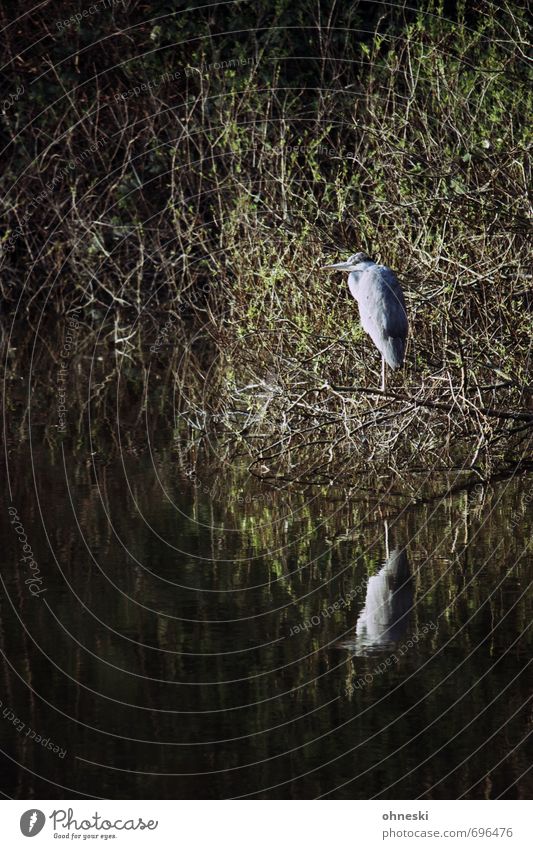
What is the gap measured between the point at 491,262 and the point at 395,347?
45.1 inches

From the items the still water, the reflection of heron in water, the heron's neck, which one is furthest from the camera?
the heron's neck

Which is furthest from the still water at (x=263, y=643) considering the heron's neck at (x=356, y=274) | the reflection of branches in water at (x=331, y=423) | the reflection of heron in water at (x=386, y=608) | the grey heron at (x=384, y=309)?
the heron's neck at (x=356, y=274)

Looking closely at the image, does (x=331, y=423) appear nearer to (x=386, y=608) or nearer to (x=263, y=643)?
(x=386, y=608)

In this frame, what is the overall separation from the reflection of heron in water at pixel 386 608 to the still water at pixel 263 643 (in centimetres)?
2

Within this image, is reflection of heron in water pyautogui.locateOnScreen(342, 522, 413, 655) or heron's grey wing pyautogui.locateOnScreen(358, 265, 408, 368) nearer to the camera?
reflection of heron in water pyautogui.locateOnScreen(342, 522, 413, 655)

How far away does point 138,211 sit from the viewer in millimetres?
20984

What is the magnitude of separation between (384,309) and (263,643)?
2.85 m

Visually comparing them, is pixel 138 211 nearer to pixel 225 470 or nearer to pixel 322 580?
pixel 225 470

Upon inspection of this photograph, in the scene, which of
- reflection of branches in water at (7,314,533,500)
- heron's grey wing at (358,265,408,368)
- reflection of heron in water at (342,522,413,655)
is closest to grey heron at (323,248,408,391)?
heron's grey wing at (358,265,408,368)

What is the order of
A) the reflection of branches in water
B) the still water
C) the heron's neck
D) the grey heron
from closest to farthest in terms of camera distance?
the still water
the grey heron
the heron's neck
the reflection of branches in water

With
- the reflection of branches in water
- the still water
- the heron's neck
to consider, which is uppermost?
the heron's neck

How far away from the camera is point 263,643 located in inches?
277

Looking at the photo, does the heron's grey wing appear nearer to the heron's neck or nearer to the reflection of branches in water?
the heron's neck

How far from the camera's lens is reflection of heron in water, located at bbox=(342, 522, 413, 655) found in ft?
23.0
